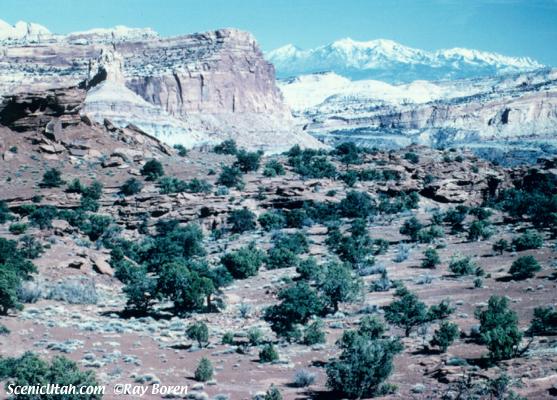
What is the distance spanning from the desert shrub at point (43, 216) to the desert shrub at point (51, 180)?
560 centimetres

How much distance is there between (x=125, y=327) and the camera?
22000 millimetres

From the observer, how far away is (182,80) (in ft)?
426

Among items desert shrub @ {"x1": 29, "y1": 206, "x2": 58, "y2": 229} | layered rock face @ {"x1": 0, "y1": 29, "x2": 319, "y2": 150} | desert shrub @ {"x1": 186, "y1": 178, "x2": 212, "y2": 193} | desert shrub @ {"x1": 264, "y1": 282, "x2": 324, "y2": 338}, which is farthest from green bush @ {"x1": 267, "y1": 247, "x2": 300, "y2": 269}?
layered rock face @ {"x1": 0, "y1": 29, "x2": 319, "y2": 150}

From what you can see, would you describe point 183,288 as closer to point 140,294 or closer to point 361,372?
point 140,294

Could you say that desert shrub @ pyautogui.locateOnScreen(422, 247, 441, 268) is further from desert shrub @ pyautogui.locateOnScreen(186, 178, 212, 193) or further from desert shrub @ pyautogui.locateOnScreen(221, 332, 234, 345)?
desert shrub @ pyautogui.locateOnScreen(186, 178, 212, 193)

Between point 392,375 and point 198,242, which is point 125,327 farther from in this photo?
point 198,242

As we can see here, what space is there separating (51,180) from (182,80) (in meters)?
83.1

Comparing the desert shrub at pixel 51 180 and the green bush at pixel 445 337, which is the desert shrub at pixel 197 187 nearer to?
the desert shrub at pixel 51 180

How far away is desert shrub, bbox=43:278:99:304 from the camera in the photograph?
2525 cm

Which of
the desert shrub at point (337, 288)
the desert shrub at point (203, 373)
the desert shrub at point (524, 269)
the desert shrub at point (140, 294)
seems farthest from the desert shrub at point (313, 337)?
the desert shrub at point (524, 269)

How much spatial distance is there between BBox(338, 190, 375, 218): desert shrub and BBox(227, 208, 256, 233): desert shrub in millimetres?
7401

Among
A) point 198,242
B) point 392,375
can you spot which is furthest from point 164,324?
point 198,242

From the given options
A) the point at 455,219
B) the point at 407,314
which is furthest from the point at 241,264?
the point at 455,219

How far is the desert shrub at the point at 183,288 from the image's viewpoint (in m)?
24.9
